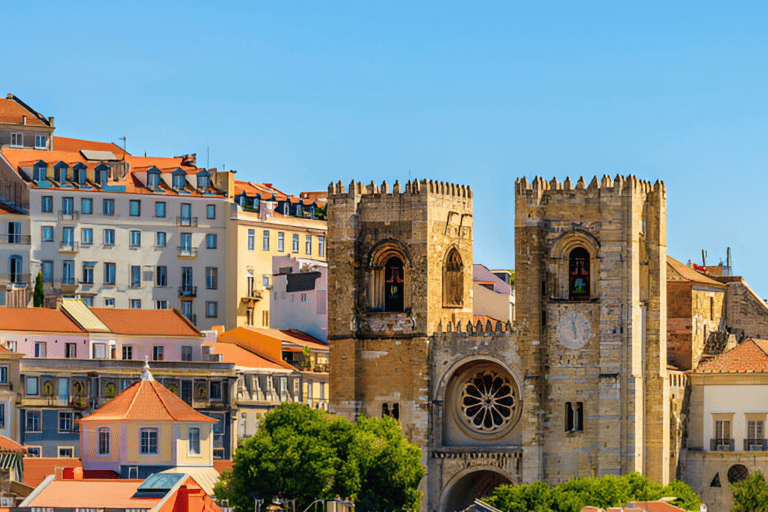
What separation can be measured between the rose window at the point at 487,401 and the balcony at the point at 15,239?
1860 inches

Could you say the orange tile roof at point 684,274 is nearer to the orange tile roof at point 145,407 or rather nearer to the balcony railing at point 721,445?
the balcony railing at point 721,445

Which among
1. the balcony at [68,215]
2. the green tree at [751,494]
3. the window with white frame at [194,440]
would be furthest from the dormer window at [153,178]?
the green tree at [751,494]

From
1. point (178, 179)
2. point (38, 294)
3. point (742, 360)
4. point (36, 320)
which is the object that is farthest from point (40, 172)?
point (742, 360)

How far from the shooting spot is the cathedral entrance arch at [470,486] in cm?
13462

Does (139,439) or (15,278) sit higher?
(15,278)

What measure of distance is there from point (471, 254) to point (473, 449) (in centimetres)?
1234

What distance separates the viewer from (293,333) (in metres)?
174

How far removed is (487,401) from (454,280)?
7.61 metres

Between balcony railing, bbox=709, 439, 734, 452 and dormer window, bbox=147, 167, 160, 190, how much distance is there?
5569cm

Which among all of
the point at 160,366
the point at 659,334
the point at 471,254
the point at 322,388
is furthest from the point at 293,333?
the point at 659,334

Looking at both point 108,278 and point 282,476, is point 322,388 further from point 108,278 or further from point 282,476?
point 282,476

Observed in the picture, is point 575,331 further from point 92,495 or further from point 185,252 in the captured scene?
point 185,252

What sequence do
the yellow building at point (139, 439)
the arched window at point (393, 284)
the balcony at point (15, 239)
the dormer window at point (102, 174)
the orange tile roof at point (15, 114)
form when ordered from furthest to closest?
the orange tile roof at point (15, 114)
the dormer window at point (102, 174)
the balcony at point (15, 239)
the arched window at point (393, 284)
the yellow building at point (139, 439)

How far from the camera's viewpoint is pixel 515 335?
13350 centimetres
